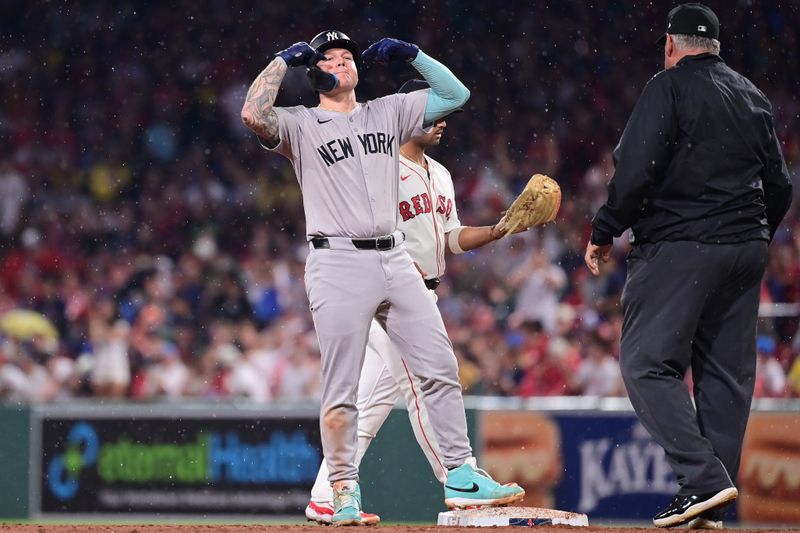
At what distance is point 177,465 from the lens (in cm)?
1062

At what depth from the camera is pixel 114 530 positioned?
522 centimetres

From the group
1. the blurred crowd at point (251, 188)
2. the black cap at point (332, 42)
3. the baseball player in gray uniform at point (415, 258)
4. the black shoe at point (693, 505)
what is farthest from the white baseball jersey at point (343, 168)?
the blurred crowd at point (251, 188)

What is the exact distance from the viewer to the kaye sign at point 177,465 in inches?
411

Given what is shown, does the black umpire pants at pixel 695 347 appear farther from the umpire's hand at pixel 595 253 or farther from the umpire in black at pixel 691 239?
the umpire's hand at pixel 595 253

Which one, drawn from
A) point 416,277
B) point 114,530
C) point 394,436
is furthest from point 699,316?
point 394,436

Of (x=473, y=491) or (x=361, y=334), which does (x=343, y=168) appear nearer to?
(x=361, y=334)

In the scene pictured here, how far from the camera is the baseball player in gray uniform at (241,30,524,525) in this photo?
5.32 meters

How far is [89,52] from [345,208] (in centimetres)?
1509

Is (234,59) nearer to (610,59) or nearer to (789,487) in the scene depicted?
(610,59)

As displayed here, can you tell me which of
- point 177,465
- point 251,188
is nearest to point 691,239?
point 177,465

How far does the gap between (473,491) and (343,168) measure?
1.51 meters

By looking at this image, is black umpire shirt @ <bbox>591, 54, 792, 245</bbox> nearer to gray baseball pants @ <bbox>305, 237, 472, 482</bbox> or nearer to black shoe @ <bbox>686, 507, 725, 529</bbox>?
gray baseball pants @ <bbox>305, 237, 472, 482</bbox>

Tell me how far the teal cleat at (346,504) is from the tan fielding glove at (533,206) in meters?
1.45

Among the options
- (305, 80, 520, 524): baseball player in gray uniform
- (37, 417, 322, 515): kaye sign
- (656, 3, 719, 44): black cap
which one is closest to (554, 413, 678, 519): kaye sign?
(37, 417, 322, 515): kaye sign
